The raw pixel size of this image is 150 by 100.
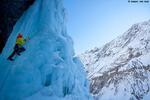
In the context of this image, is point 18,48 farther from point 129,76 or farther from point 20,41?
point 129,76

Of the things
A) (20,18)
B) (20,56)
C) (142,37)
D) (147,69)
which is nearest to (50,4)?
(20,18)

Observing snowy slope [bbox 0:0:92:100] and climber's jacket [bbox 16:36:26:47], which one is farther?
climber's jacket [bbox 16:36:26:47]

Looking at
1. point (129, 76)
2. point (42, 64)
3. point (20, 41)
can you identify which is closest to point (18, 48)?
point (20, 41)

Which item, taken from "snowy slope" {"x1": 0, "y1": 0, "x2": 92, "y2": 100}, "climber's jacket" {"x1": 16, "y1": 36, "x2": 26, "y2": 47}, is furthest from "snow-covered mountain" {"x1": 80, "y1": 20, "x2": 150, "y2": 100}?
"climber's jacket" {"x1": 16, "y1": 36, "x2": 26, "y2": 47}

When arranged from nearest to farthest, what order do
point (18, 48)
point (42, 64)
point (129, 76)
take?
1. point (42, 64)
2. point (18, 48)
3. point (129, 76)

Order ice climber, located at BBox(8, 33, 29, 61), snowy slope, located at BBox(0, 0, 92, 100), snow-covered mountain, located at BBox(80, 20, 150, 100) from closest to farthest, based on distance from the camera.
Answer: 1. snowy slope, located at BBox(0, 0, 92, 100)
2. ice climber, located at BBox(8, 33, 29, 61)
3. snow-covered mountain, located at BBox(80, 20, 150, 100)

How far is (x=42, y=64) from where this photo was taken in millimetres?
14898

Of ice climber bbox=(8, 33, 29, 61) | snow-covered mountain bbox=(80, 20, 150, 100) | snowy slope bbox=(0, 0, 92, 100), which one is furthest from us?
snow-covered mountain bbox=(80, 20, 150, 100)

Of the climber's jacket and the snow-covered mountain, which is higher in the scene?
the snow-covered mountain

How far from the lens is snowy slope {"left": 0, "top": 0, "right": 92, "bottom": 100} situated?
45.7ft

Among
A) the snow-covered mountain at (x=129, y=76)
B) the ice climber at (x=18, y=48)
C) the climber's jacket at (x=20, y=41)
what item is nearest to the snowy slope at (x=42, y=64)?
the ice climber at (x=18, y=48)

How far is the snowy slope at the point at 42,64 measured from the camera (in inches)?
548

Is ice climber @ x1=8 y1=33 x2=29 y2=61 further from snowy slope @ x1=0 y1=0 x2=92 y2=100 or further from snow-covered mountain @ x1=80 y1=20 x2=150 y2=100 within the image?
snow-covered mountain @ x1=80 y1=20 x2=150 y2=100

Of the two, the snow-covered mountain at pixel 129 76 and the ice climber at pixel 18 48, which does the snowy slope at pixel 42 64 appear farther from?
the snow-covered mountain at pixel 129 76
